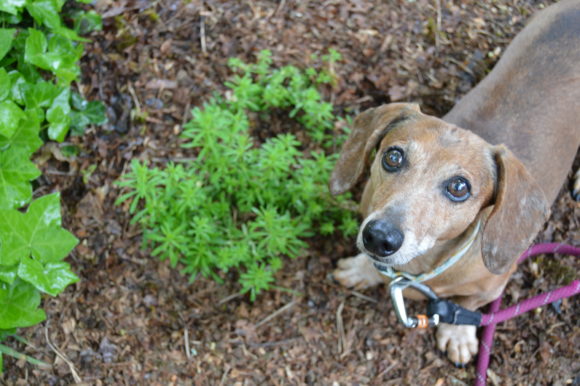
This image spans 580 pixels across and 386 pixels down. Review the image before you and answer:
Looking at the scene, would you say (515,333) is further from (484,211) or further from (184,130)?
(184,130)

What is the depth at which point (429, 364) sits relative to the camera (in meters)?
3.75

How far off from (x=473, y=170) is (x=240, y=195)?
155 centimetres

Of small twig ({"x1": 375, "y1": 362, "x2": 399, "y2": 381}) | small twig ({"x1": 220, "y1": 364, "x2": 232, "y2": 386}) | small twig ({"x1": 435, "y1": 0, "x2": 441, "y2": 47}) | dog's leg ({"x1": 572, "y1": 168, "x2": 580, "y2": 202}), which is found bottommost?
small twig ({"x1": 375, "y1": 362, "x2": 399, "y2": 381})

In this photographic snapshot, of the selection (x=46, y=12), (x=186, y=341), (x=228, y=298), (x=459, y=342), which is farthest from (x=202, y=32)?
(x=459, y=342)

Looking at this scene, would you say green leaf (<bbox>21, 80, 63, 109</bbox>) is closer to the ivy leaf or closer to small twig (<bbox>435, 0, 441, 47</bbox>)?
the ivy leaf

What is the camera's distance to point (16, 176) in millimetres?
3223

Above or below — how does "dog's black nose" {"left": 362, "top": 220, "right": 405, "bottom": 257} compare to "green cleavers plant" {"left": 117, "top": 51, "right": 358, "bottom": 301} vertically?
above

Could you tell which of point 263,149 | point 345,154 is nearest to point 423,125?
point 345,154

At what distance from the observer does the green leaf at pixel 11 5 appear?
331cm

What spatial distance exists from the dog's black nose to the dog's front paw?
56.2 inches

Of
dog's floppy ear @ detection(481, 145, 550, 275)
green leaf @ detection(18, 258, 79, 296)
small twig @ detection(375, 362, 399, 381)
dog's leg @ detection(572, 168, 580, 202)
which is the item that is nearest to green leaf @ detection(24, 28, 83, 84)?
green leaf @ detection(18, 258, 79, 296)

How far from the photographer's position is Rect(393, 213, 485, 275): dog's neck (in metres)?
3.08

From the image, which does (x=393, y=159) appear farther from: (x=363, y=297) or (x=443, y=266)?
(x=363, y=297)

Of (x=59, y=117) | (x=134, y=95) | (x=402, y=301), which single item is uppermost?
(x=59, y=117)
